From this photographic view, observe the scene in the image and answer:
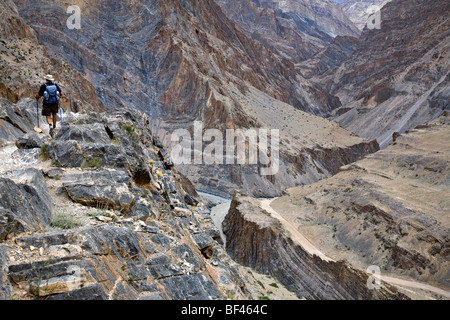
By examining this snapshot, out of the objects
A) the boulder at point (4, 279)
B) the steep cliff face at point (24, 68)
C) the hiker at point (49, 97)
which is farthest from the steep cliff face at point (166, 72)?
the boulder at point (4, 279)

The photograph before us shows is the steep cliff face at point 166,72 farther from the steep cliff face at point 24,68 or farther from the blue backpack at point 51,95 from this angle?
the blue backpack at point 51,95

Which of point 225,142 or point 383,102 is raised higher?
point 383,102

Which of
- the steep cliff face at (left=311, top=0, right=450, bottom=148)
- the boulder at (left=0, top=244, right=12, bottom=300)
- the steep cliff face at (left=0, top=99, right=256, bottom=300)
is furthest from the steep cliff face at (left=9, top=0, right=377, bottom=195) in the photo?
the boulder at (left=0, top=244, right=12, bottom=300)

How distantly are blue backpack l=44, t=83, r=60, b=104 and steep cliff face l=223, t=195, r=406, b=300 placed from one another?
17580 mm

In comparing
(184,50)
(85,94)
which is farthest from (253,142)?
(85,94)

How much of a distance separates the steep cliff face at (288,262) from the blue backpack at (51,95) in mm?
17580

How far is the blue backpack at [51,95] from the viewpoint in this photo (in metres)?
11.1

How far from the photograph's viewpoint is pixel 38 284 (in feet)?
16.2

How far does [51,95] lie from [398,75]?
93948 millimetres

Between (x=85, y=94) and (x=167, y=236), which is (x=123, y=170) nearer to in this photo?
(x=167, y=236)

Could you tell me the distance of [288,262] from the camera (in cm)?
2478

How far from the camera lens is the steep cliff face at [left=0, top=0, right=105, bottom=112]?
2312cm

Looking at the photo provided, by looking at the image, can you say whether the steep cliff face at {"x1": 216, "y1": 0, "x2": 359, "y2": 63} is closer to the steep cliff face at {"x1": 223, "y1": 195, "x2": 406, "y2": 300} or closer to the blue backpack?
the steep cliff face at {"x1": 223, "y1": 195, "x2": 406, "y2": 300}
